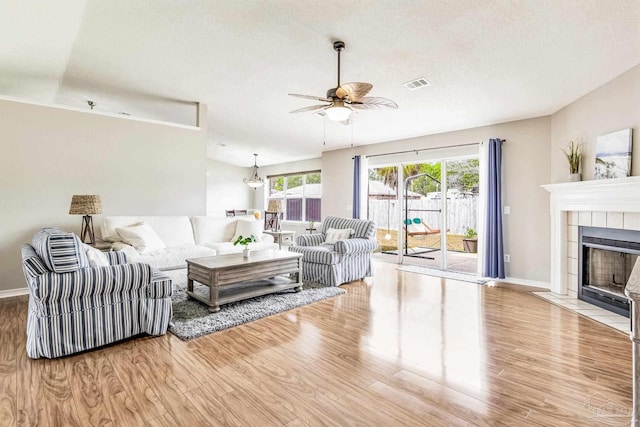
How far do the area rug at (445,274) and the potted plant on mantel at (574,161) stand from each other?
6.27ft

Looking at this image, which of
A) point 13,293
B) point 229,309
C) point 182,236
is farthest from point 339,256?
point 13,293

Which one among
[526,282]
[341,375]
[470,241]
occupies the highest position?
[470,241]

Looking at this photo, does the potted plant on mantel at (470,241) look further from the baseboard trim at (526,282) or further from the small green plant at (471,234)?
the baseboard trim at (526,282)

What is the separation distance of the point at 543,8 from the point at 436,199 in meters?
3.84

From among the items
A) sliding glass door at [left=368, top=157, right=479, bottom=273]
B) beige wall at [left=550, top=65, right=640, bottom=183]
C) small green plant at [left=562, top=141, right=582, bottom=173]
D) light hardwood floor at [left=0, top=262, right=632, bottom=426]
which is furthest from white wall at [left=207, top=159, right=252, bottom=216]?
small green plant at [left=562, top=141, right=582, bottom=173]

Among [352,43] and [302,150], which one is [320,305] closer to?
[352,43]

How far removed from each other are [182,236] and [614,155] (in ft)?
19.1

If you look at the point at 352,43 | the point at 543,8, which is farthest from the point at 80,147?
the point at 543,8

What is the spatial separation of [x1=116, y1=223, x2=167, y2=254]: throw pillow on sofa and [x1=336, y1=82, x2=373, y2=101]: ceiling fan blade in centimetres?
331

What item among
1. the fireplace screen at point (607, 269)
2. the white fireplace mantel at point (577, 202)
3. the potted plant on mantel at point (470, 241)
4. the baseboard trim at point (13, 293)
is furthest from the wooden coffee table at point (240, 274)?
the fireplace screen at point (607, 269)

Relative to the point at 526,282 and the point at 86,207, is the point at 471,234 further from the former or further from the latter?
the point at 86,207

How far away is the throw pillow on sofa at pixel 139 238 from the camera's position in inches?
173

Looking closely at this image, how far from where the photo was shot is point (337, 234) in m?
5.33

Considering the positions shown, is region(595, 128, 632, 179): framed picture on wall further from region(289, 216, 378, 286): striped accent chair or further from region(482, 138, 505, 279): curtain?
region(289, 216, 378, 286): striped accent chair
